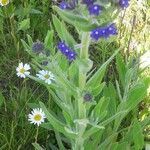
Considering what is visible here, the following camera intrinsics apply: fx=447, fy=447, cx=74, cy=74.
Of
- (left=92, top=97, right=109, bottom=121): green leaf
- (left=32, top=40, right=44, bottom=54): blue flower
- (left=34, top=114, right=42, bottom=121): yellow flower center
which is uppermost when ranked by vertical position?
(left=32, top=40, right=44, bottom=54): blue flower

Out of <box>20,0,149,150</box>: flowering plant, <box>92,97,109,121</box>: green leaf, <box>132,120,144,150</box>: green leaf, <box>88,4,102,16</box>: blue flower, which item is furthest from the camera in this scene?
<box>132,120,144,150</box>: green leaf

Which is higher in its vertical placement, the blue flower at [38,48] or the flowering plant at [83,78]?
the blue flower at [38,48]

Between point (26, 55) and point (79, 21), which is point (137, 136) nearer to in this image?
point (79, 21)

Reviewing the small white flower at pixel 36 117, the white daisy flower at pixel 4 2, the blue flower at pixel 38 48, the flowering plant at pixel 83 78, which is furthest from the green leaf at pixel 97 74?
the white daisy flower at pixel 4 2

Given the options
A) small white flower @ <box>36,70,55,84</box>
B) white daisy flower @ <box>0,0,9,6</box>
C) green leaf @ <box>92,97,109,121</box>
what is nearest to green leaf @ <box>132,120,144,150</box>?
green leaf @ <box>92,97,109,121</box>

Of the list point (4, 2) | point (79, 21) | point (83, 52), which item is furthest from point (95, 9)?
point (4, 2)

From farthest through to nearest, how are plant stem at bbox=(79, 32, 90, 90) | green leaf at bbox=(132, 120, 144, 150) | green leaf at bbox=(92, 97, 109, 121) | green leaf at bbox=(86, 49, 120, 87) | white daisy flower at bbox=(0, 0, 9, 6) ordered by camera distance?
white daisy flower at bbox=(0, 0, 9, 6) < green leaf at bbox=(132, 120, 144, 150) < green leaf at bbox=(92, 97, 109, 121) < green leaf at bbox=(86, 49, 120, 87) < plant stem at bbox=(79, 32, 90, 90)

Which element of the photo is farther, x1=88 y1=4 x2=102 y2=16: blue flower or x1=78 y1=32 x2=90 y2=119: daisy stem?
x1=78 y1=32 x2=90 y2=119: daisy stem

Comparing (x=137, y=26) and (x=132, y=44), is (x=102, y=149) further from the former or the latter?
(x=137, y=26)

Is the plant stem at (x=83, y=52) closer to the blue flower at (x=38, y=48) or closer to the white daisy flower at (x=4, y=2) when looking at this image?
the blue flower at (x=38, y=48)

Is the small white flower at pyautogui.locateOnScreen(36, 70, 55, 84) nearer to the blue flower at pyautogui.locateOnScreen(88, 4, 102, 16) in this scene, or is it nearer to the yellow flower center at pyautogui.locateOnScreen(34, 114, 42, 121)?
the yellow flower center at pyautogui.locateOnScreen(34, 114, 42, 121)
